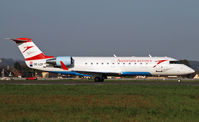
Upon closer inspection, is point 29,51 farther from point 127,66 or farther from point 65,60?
point 127,66

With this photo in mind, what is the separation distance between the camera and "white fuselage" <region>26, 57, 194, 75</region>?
4188 centimetres

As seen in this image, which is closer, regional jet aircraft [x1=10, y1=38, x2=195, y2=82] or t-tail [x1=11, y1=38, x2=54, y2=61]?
regional jet aircraft [x1=10, y1=38, x2=195, y2=82]

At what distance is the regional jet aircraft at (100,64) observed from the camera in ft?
137

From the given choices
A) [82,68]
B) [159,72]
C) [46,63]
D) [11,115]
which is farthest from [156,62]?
[11,115]

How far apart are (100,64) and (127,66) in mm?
3554

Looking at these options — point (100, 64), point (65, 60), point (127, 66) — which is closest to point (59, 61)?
point (65, 60)

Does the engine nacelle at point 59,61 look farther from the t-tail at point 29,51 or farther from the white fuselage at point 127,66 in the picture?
the t-tail at point 29,51

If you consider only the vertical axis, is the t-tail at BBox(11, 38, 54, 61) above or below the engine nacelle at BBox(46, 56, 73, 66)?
above

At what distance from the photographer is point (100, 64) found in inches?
1678

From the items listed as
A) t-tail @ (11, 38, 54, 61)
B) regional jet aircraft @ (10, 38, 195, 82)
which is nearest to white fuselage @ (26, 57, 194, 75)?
regional jet aircraft @ (10, 38, 195, 82)

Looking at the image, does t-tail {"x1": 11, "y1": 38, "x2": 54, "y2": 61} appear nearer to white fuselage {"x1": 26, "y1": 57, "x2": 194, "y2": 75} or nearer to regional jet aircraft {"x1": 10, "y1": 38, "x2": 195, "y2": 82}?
regional jet aircraft {"x1": 10, "y1": 38, "x2": 195, "y2": 82}

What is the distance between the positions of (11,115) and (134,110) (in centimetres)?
545

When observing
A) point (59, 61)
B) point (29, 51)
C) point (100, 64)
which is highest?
point (29, 51)

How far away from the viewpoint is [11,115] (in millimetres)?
13281
